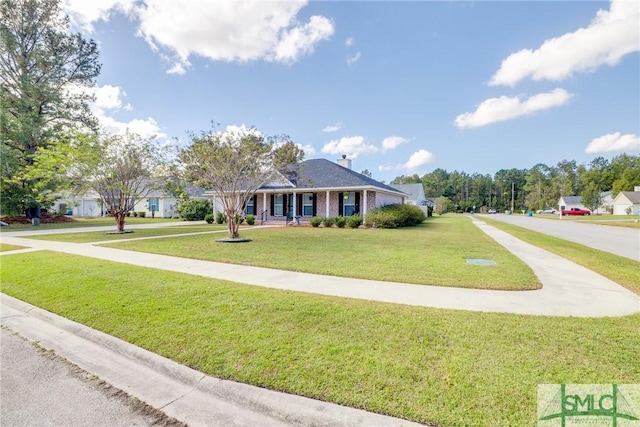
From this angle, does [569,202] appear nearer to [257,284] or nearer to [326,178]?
[326,178]

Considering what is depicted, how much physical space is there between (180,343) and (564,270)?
8.52m

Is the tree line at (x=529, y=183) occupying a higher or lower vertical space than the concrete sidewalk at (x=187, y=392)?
higher

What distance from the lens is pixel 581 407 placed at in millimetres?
2281

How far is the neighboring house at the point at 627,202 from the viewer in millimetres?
50531

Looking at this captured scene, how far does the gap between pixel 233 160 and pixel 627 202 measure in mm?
72853

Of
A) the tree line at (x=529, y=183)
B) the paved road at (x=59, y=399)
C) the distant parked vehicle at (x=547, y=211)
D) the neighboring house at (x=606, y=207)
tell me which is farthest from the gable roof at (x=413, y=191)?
the distant parked vehicle at (x=547, y=211)

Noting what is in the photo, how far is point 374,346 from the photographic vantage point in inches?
124

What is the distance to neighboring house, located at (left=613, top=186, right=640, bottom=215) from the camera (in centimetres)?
5053

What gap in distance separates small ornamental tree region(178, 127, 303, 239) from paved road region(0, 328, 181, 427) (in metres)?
9.16

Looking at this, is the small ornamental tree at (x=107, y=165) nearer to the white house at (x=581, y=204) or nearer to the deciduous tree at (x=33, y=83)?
the deciduous tree at (x=33, y=83)

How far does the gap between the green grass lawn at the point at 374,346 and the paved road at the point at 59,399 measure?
0.59 m

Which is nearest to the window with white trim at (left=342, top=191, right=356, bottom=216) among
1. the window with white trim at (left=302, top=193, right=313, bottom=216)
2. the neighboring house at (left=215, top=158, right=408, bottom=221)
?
the neighboring house at (left=215, top=158, right=408, bottom=221)

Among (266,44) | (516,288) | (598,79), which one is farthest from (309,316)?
(598,79)

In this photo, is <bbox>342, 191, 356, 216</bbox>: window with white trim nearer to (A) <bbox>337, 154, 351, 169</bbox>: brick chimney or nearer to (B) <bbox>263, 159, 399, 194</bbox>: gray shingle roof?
(B) <bbox>263, 159, 399, 194</bbox>: gray shingle roof
